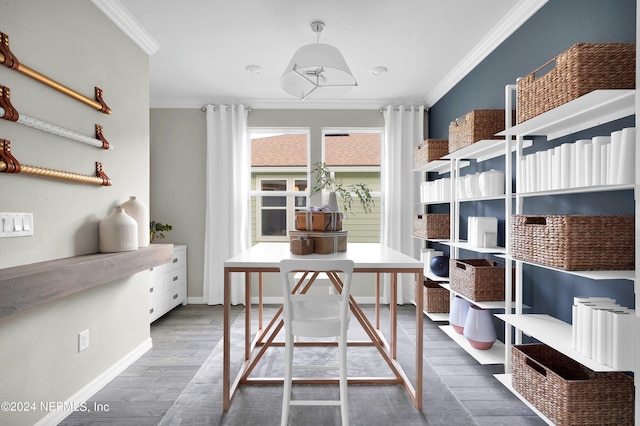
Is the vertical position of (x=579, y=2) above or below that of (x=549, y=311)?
above

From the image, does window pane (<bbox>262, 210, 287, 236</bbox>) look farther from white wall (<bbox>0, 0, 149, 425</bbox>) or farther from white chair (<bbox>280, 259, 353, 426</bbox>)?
white chair (<bbox>280, 259, 353, 426</bbox>)

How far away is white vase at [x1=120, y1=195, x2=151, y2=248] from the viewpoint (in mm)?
2551

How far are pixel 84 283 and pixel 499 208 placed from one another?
9.27 ft

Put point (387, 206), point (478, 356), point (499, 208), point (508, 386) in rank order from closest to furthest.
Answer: point (508, 386) < point (478, 356) < point (499, 208) < point (387, 206)

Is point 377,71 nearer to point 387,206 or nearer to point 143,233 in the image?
point 387,206

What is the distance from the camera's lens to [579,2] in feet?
6.64

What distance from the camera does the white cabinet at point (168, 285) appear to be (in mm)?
3551

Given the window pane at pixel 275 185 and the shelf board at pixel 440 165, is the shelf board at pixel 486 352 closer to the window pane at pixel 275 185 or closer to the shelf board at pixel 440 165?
the shelf board at pixel 440 165

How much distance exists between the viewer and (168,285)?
3.91 meters

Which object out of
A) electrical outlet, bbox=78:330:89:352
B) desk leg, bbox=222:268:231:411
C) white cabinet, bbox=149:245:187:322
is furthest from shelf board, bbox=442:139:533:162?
electrical outlet, bbox=78:330:89:352

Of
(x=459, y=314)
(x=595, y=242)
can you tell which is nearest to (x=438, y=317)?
(x=459, y=314)

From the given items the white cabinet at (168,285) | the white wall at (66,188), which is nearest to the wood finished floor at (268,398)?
the white wall at (66,188)

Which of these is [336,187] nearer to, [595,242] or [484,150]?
[484,150]

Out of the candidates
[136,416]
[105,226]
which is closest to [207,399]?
[136,416]
